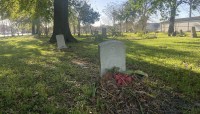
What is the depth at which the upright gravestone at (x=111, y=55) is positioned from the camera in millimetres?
6473

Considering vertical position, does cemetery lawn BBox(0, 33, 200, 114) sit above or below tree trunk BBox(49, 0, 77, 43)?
below

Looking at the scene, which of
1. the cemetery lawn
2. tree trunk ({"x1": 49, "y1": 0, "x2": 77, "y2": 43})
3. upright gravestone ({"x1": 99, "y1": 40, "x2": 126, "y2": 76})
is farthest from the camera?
tree trunk ({"x1": 49, "y1": 0, "x2": 77, "y2": 43})

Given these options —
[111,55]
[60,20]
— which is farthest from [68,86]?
[60,20]

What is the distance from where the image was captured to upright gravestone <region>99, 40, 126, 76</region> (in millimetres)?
6473

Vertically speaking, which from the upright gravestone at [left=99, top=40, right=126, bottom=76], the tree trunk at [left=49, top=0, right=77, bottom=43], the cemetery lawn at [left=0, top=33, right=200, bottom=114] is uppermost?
the tree trunk at [left=49, top=0, right=77, bottom=43]

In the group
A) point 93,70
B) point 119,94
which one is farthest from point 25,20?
point 119,94

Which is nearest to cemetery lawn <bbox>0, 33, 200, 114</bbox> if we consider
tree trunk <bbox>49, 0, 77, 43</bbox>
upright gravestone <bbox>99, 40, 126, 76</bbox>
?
upright gravestone <bbox>99, 40, 126, 76</bbox>

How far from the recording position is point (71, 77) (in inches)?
280

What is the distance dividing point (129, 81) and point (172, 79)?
1766mm

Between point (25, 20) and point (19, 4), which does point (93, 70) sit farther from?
point (25, 20)

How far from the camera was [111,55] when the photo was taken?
21.8 ft

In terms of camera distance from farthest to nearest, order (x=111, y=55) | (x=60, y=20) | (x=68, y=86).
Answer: (x=60, y=20) < (x=111, y=55) < (x=68, y=86)

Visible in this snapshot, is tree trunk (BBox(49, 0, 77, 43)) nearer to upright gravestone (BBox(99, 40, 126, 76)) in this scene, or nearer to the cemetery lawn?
the cemetery lawn

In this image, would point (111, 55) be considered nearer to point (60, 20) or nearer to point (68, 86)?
point (68, 86)
